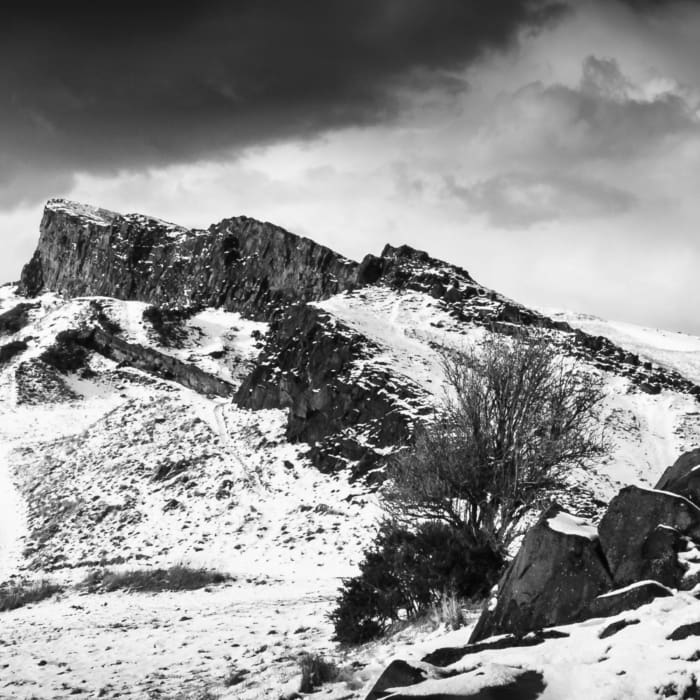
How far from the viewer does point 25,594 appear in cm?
2238

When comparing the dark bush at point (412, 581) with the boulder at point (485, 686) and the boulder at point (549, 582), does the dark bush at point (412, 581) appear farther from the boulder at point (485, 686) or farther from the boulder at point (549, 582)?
the boulder at point (485, 686)

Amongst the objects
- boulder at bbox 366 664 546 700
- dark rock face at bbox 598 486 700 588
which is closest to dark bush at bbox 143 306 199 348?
dark rock face at bbox 598 486 700 588

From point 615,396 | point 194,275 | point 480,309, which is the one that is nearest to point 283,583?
point 615,396

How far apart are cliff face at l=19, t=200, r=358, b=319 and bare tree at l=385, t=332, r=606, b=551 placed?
7955cm

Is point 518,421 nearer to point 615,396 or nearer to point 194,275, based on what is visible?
point 615,396

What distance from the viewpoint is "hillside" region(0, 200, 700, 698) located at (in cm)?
1444

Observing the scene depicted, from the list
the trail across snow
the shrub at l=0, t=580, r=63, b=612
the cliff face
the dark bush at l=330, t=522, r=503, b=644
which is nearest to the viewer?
the dark bush at l=330, t=522, r=503, b=644

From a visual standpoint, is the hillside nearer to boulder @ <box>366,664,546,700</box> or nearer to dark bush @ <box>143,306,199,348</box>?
dark bush @ <box>143,306,199,348</box>

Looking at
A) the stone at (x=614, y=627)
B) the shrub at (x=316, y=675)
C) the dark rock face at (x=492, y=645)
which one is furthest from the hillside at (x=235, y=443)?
the stone at (x=614, y=627)

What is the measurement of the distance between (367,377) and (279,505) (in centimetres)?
1391

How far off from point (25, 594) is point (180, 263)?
104m

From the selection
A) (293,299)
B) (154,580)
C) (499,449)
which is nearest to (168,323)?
(293,299)

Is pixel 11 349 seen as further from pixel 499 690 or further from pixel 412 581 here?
pixel 499 690

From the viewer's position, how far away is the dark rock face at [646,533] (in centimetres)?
746
